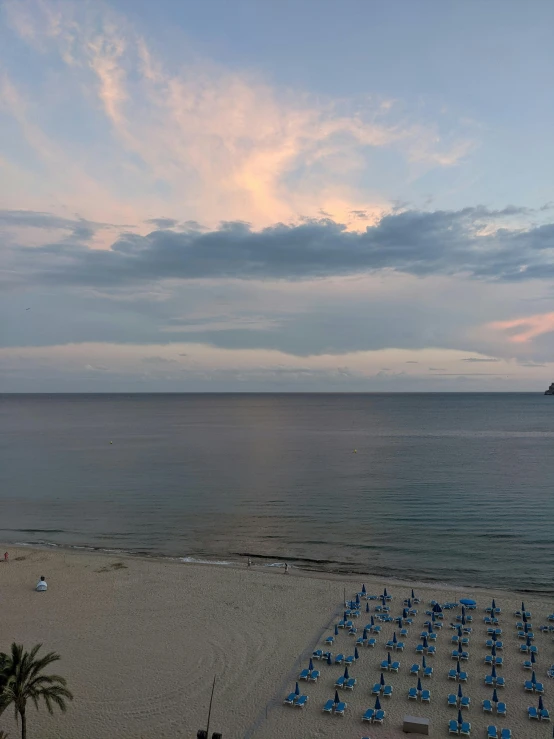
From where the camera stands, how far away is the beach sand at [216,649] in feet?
72.1

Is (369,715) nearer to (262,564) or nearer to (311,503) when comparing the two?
(262,564)

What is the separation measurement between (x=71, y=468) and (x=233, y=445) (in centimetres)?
4162

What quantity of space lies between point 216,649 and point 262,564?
46.8ft

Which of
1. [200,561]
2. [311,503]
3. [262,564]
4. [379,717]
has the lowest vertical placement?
[200,561]

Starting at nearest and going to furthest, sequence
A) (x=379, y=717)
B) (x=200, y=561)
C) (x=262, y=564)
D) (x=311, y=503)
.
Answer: (x=379, y=717) → (x=262, y=564) → (x=200, y=561) → (x=311, y=503)

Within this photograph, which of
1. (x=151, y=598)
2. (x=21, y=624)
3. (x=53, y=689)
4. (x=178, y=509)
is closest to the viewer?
(x=53, y=689)

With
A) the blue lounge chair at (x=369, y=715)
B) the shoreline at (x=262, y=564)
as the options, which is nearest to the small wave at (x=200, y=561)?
the shoreline at (x=262, y=564)

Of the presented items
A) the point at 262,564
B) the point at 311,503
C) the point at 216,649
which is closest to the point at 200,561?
the point at 262,564

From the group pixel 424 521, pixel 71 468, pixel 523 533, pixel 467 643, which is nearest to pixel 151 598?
pixel 467 643

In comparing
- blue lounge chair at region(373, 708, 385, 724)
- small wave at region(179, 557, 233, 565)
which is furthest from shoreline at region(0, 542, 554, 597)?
blue lounge chair at region(373, 708, 385, 724)

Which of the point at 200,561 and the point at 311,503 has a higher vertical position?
the point at 311,503

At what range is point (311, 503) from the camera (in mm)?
62188

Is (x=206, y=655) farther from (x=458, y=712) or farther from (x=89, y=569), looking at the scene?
(x=89, y=569)

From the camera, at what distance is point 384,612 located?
3162 cm
